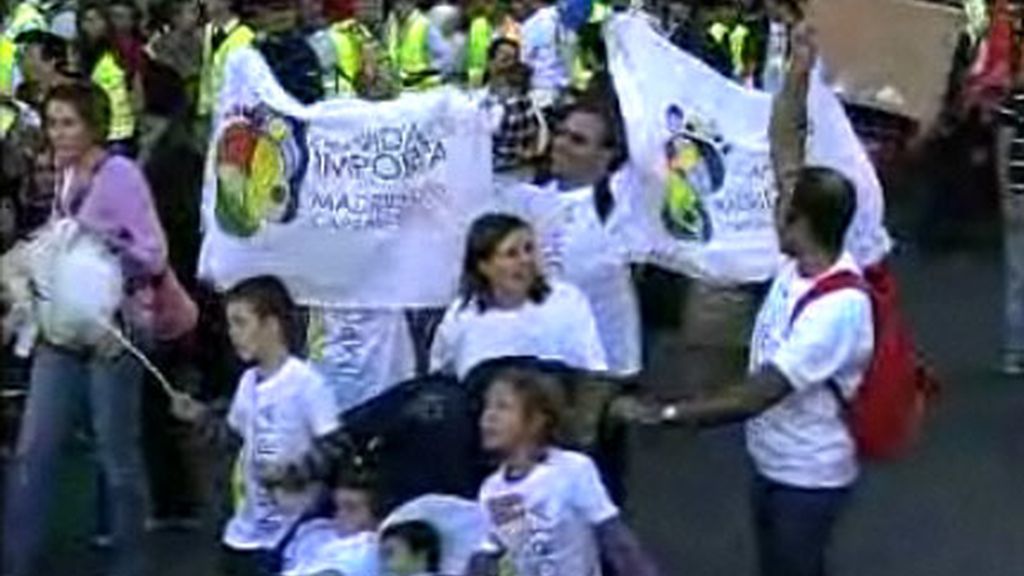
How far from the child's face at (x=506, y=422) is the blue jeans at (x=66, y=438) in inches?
88.9

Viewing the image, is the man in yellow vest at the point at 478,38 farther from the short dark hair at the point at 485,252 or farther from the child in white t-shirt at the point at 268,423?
the child in white t-shirt at the point at 268,423

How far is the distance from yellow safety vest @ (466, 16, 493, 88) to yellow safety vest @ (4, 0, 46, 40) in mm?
2179

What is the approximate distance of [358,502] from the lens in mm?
7332

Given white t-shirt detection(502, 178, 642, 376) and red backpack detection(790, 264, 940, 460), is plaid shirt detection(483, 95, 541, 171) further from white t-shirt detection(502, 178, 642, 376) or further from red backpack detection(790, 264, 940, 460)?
red backpack detection(790, 264, 940, 460)

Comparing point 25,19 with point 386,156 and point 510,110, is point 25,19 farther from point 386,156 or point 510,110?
point 386,156

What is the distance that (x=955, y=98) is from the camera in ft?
57.9

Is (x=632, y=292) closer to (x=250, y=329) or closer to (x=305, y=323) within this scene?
(x=305, y=323)

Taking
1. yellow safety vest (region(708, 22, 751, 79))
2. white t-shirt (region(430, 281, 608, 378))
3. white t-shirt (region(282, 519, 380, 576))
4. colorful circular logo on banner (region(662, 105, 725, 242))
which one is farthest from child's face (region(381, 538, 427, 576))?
yellow safety vest (region(708, 22, 751, 79))

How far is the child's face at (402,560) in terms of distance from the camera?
6809mm

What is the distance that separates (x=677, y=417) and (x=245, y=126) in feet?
8.08

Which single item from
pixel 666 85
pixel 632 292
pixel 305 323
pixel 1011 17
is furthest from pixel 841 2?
pixel 1011 17

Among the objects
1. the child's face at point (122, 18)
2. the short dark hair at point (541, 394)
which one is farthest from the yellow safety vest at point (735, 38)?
the short dark hair at point (541, 394)

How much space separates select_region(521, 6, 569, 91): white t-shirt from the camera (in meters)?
15.4

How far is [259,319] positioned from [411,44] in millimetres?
8757
